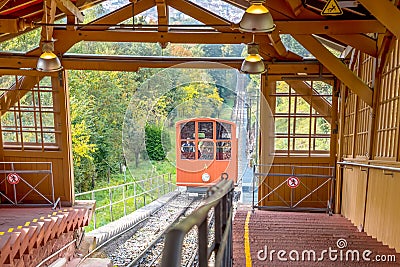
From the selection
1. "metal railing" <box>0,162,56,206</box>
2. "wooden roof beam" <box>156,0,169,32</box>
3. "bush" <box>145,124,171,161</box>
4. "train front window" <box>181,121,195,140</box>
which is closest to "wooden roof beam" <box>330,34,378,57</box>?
"wooden roof beam" <box>156,0,169,32</box>

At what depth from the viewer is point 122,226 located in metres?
8.22

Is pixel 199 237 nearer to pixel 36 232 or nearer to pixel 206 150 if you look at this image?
pixel 206 150

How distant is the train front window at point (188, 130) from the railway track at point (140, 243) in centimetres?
361

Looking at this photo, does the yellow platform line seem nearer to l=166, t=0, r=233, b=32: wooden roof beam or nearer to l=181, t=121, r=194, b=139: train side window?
l=181, t=121, r=194, b=139: train side window

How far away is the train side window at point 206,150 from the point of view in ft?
6.69

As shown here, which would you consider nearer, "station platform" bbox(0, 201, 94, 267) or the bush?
the bush

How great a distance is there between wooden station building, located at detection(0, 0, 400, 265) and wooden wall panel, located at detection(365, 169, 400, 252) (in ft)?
0.11

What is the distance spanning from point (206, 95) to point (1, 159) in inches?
247

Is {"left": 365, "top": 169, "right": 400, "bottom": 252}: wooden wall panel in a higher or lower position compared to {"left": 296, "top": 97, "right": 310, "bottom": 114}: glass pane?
lower

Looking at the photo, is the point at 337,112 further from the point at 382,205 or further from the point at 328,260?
the point at 328,260

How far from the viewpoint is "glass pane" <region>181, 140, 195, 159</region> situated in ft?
6.63

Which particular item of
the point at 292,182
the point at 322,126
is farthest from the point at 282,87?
the point at 292,182

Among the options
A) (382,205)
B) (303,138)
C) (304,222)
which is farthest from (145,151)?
(303,138)

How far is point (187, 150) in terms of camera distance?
6.80ft
